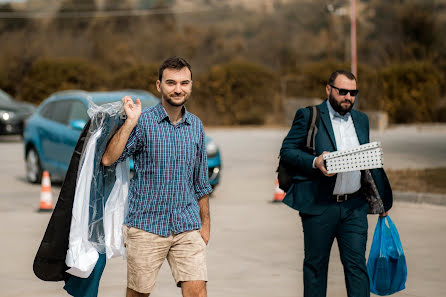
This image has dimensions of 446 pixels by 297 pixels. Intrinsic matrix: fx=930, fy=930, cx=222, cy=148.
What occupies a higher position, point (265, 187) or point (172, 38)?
point (172, 38)

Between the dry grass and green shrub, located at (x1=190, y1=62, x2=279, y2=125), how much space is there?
21.6 meters

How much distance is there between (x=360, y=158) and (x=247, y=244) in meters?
4.47

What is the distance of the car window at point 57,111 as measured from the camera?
1532cm

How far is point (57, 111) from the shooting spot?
618 inches

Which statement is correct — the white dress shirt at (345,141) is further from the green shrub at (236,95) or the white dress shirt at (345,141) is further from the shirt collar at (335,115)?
the green shrub at (236,95)

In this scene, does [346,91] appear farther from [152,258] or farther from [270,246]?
[270,246]

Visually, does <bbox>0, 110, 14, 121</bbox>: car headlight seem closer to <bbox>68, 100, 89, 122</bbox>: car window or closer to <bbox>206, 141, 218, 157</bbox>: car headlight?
<bbox>68, 100, 89, 122</bbox>: car window

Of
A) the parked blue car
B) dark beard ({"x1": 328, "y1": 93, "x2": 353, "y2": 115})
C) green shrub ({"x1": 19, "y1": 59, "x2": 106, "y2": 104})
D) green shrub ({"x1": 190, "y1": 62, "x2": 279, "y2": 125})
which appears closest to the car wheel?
the parked blue car

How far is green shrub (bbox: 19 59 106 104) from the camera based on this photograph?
1554 inches

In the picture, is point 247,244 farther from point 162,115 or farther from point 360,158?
point 162,115

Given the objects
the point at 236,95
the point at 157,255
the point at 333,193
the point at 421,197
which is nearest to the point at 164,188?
the point at 157,255

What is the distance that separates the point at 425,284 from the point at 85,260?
379 cm

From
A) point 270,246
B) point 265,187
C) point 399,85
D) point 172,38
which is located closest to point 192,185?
point 270,246

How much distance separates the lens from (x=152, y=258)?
503 cm
